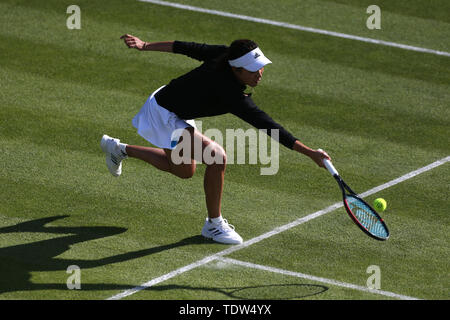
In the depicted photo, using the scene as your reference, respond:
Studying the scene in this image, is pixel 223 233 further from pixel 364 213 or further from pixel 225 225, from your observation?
pixel 364 213

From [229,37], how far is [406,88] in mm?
3164

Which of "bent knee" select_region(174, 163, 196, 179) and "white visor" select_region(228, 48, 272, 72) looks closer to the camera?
"white visor" select_region(228, 48, 272, 72)

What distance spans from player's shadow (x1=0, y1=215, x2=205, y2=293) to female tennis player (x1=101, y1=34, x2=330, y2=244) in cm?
65

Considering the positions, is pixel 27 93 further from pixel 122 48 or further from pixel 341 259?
pixel 341 259

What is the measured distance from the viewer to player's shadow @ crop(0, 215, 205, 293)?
807 cm

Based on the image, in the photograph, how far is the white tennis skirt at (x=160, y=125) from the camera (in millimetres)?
8891

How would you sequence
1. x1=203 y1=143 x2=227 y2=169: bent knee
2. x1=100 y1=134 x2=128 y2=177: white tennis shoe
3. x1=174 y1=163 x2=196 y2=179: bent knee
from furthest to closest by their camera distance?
x1=100 y1=134 x2=128 y2=177: white tennis shoe, x1=174 y1=163 x2=196 y2=179: bent knee, x1=203 y1=143 x2=227 y2=169: bent knee

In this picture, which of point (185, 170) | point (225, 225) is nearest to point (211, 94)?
point (185, 170)

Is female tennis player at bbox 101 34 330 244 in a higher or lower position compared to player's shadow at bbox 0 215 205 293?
higher

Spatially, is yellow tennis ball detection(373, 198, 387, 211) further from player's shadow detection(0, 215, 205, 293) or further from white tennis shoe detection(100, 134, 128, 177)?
white tennis shoe detection(100, 134, 128, 177)

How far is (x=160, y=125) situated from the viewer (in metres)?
9.04

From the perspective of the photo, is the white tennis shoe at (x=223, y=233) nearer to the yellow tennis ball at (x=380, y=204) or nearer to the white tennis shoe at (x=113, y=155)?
the white tennis shoe at (x=113, y=155)

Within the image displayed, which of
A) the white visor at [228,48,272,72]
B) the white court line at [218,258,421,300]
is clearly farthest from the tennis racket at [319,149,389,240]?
the white visor at [228,48,272,72]

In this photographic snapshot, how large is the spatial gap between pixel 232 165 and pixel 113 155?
5.75 feet
